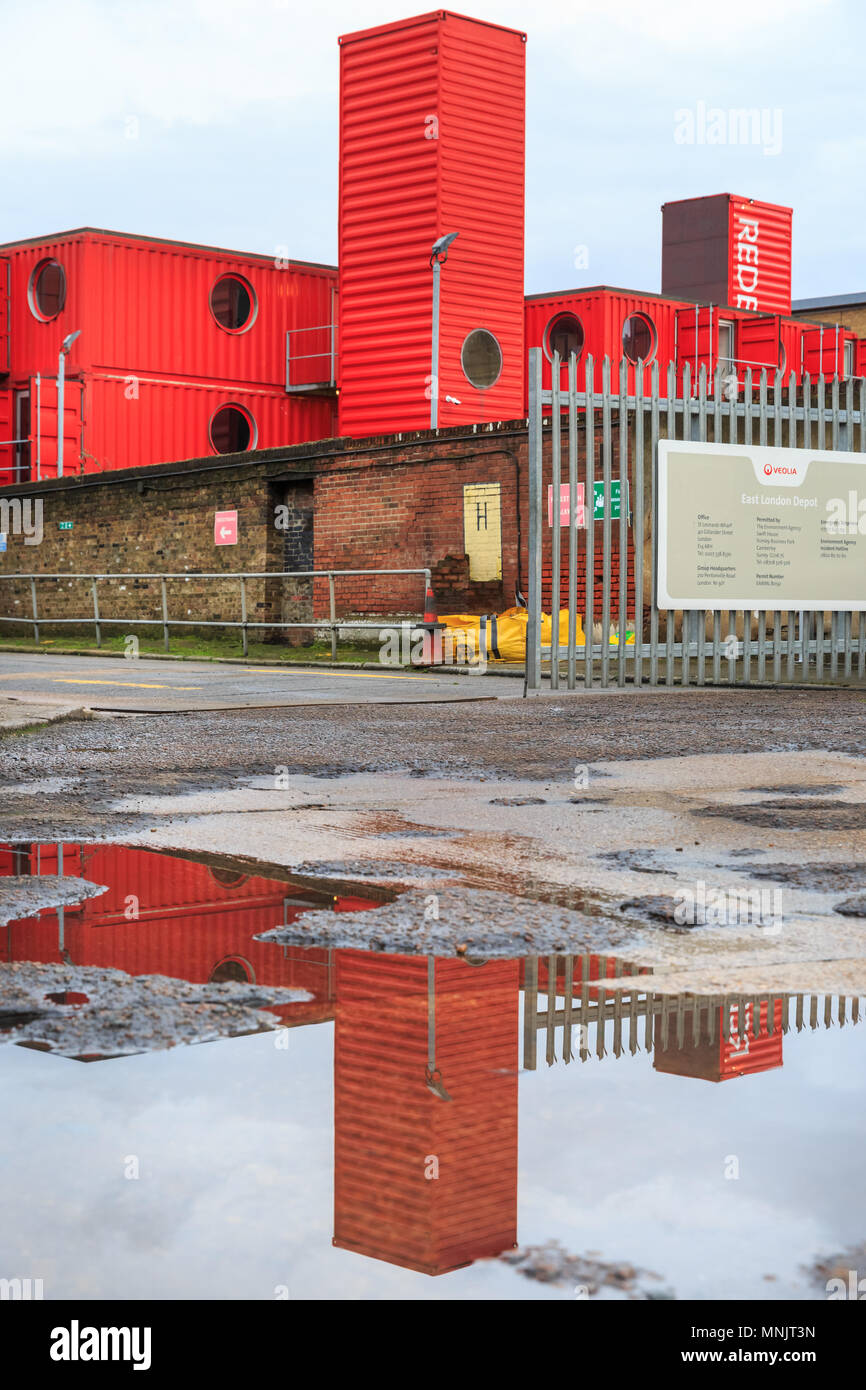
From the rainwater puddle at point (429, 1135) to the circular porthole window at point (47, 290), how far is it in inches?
921

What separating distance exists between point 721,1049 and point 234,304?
24.7m

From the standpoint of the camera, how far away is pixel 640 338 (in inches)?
1044

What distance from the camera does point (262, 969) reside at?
9.69 feet

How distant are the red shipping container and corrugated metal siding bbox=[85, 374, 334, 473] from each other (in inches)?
480

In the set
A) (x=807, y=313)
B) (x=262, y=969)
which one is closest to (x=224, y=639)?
(x=262, y=969)

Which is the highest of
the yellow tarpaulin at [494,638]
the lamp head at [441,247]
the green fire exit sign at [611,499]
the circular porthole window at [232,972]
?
the lamp head at [441,247]

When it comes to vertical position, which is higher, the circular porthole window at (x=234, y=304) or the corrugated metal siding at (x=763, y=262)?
the corrugated metal siding at (x=763, y=262)

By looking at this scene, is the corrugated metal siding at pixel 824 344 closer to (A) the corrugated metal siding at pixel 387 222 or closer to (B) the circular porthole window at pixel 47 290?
(A) the corrugated metal siding at pixel 387 222

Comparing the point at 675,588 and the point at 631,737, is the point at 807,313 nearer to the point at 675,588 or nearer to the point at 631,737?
the point at 675,588

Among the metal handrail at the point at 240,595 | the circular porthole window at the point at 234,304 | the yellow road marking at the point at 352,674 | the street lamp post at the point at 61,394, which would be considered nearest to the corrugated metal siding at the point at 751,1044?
the yellow road marking at the point at 352,674

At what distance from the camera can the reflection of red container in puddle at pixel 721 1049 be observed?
2.38 meters

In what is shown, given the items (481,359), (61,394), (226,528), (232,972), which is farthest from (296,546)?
(232,972)

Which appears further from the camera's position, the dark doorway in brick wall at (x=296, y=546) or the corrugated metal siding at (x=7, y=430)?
the corrugated metal siding at (x=7, y=430)
